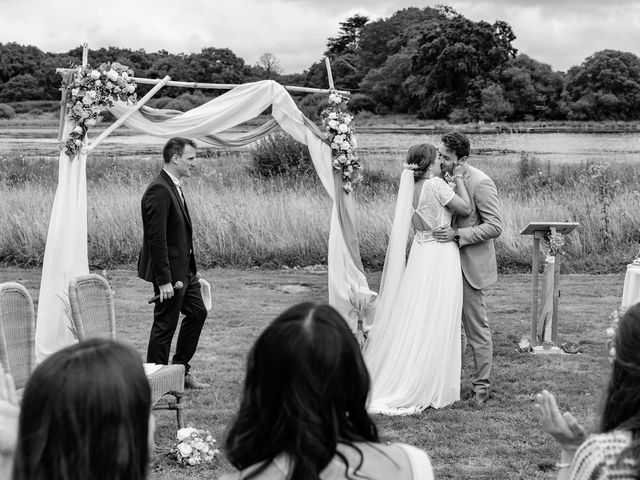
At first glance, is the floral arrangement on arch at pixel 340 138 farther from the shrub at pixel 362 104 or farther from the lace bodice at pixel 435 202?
the shrub at pixel 362 104

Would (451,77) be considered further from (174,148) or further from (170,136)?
(174,148)

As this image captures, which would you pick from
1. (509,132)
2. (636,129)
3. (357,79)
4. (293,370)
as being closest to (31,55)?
(357,79)

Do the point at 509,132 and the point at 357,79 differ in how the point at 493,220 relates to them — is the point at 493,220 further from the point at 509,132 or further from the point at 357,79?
the point at 357,79

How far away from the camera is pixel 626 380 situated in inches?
94.3

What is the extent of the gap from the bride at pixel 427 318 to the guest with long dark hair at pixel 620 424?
405 cm

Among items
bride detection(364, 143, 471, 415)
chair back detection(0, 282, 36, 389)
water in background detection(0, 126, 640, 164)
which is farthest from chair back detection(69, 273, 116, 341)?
water in background detection(0, 126, 640, 164)

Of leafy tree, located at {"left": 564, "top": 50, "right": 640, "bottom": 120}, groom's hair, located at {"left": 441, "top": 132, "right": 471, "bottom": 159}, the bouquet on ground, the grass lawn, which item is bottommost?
the grass lawn

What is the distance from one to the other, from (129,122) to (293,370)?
689 cm

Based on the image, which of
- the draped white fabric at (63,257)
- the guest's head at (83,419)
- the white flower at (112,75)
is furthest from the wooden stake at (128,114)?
the guest's head at (83,419)

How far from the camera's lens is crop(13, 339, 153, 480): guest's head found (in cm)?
175

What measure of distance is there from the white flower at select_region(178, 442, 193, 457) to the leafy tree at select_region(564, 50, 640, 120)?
40802 mm

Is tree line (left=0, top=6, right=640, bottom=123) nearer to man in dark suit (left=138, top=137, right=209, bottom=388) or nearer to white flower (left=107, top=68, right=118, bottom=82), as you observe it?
white flower (left=107, top=68, right=118, bottom=82)

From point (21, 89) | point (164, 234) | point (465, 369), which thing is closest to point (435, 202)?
point (465, 369)

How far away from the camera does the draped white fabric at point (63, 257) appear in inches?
311
